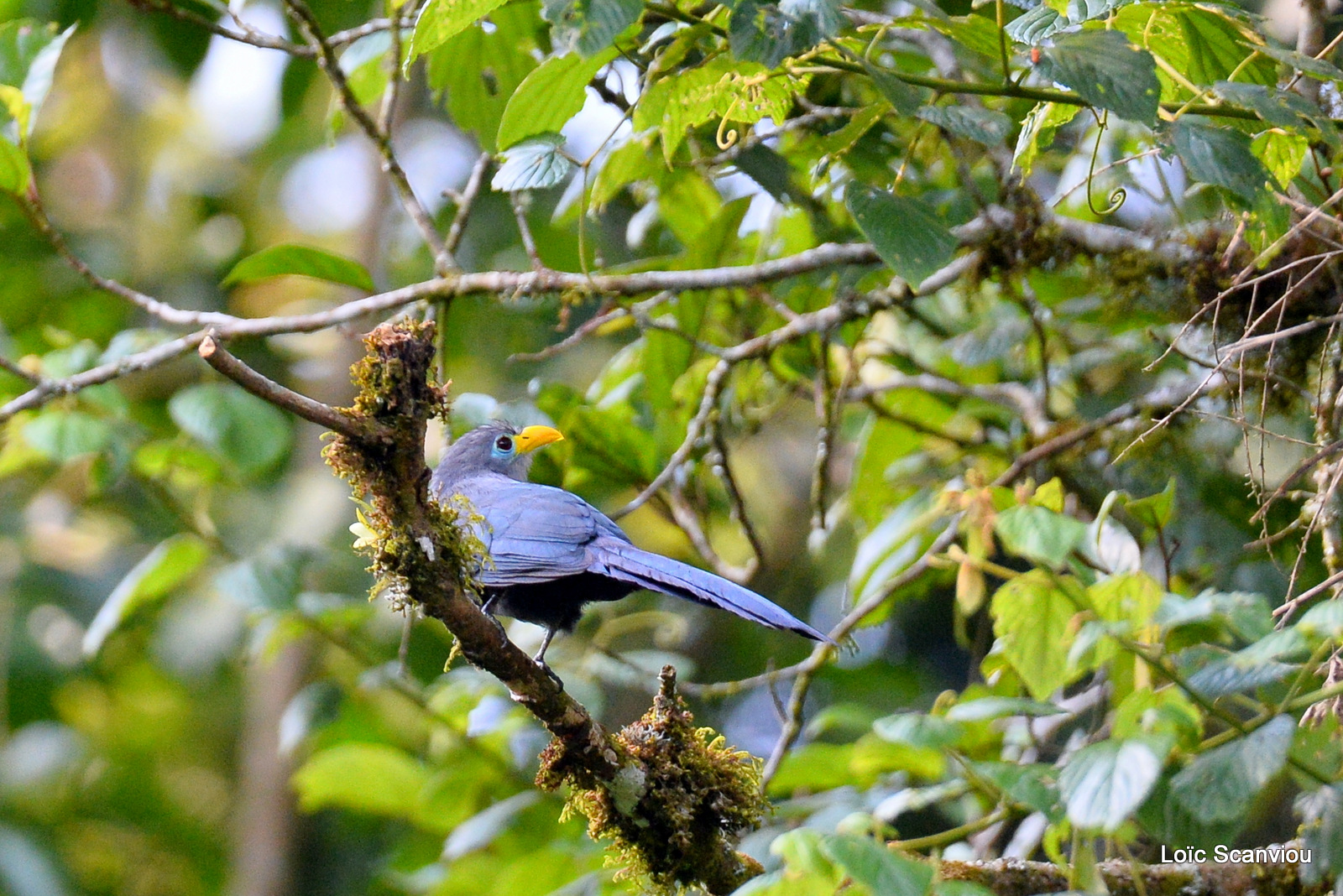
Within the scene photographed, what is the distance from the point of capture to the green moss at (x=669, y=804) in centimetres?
321

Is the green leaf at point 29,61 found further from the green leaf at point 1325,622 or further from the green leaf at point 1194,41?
the green leaf at point 1325,622

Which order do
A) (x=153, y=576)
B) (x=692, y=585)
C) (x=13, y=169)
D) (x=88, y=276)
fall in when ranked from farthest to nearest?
(x=153, y=576) → (x=88, y=276) → (x=13, y=169) → (x=692, y=585)

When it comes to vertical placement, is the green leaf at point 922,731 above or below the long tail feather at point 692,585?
below

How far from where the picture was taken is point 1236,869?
2930mm

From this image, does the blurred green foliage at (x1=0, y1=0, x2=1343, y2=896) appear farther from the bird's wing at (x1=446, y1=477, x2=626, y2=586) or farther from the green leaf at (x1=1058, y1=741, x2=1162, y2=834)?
the bird's wing at (x1=446, y1=477, x2=626, y2=586)

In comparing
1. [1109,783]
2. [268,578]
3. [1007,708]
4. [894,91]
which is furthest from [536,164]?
[268,578]

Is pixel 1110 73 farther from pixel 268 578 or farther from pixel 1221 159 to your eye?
pixel 268 578

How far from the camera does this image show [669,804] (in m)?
3.22

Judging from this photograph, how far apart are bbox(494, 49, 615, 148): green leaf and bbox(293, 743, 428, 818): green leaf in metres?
3.46

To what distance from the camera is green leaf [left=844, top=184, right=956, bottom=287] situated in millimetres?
2912

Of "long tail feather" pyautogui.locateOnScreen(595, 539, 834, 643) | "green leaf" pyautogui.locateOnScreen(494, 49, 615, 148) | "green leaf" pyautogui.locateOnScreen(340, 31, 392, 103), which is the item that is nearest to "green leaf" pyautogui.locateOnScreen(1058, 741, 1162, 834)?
"long tail feather" pyautogui.locateOnScreen(595, 539, 834, 643)

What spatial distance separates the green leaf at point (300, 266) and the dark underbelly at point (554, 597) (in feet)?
4.28

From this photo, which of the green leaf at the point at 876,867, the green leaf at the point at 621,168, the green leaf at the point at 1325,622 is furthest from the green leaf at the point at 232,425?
the green leaf at the point at 1325,622

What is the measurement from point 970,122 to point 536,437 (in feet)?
7.43
